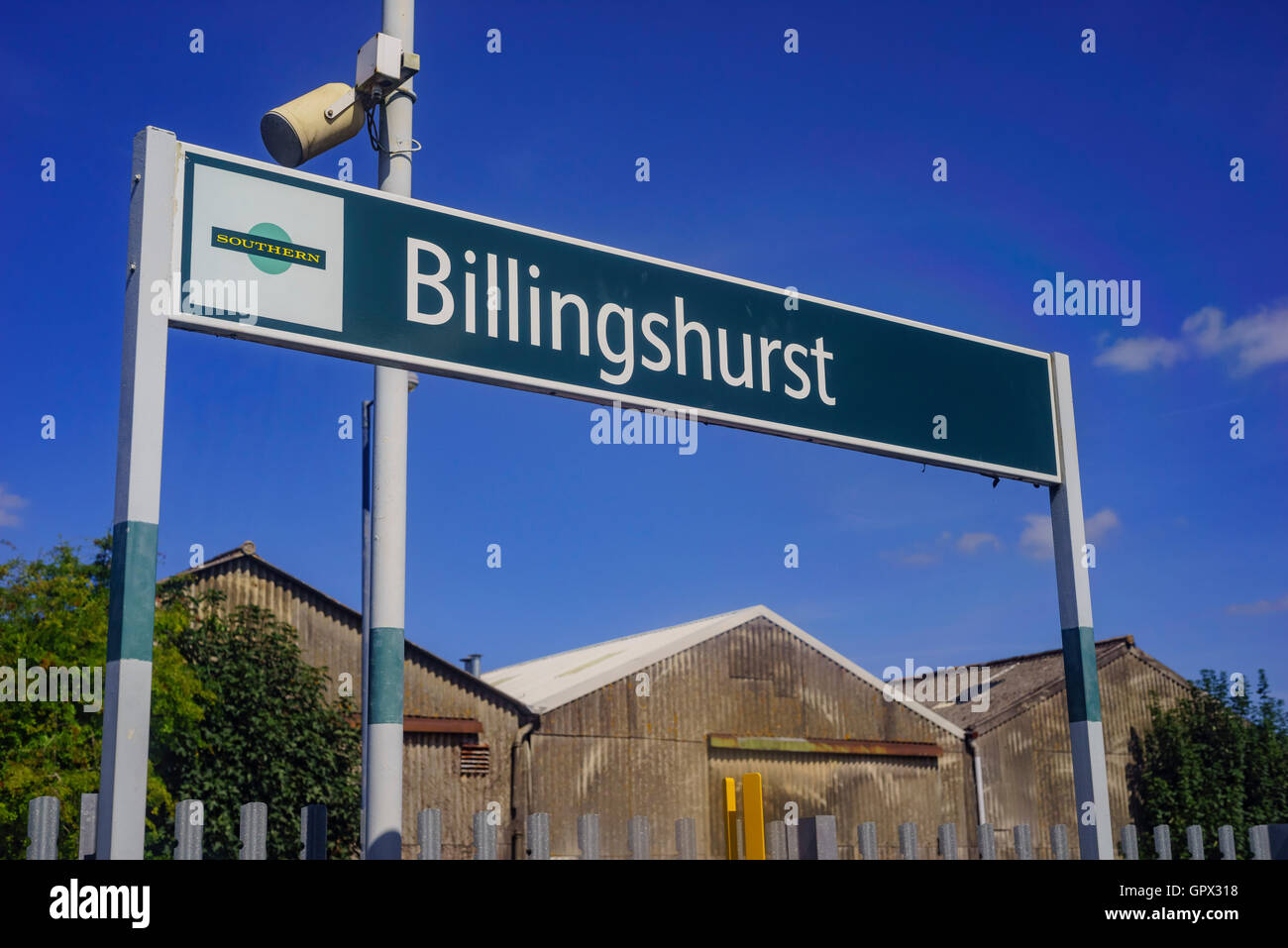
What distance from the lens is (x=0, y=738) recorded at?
39.3 ft

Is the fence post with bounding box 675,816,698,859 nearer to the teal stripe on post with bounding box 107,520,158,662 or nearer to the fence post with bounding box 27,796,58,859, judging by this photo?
the fence post with bounding box 27,796,58,859

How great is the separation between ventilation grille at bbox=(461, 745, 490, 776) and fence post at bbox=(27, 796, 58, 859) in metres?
15.6

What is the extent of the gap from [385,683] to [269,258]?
6.87 feet

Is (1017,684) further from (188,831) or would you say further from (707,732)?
(188,831)

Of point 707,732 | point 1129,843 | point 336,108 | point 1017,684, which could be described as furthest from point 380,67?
point 1017,684

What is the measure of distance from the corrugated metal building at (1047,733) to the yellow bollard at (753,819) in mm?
19414

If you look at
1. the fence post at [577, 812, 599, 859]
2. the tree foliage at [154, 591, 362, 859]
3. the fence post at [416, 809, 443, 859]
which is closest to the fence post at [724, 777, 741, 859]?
the fence post at [577, 812, 599, 859]

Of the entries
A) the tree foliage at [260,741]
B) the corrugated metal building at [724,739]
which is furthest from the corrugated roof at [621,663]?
the tree foliage at [260,741]

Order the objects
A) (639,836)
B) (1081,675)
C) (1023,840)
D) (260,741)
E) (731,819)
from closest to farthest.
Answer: (1081,675) < (639,836) < (731,819) < (1023,840) < (260,741)

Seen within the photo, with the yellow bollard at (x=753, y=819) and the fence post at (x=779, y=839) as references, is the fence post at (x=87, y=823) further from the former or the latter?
the fence post at (x=779, y=839)

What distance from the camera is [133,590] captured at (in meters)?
3.97

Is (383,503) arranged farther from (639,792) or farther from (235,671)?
(639,792)

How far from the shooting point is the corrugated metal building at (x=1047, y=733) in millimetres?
25969
